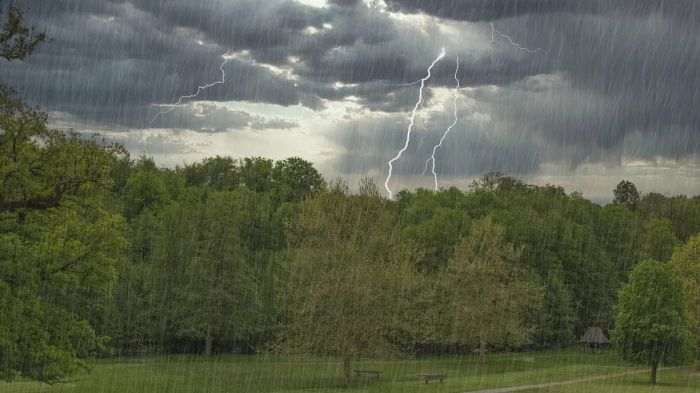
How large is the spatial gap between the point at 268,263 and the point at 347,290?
2931 centimetres

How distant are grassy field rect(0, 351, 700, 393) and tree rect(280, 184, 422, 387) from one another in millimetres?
2204

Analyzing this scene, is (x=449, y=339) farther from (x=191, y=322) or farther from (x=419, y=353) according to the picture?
(x=191, y=322)

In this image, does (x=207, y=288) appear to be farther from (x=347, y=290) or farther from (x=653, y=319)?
(x=653, y=319)

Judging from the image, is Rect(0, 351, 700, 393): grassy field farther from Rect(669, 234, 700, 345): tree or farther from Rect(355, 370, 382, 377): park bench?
Rect(669, 234, 700, 345): tree

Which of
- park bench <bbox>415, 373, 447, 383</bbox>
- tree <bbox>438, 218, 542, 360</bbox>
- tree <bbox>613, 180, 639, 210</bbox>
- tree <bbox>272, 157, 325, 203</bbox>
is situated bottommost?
park bench <bbox>415, 373, 447, 383</bbox>

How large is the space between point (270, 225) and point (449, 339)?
2960cm

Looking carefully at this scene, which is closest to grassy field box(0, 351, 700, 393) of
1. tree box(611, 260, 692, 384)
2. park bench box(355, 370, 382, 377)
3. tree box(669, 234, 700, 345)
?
park bench box(355, 370, 382, 377)

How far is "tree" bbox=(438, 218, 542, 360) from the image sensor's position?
195 feet

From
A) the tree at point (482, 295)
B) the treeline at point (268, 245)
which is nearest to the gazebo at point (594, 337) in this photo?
the treeline at point (268, 245)

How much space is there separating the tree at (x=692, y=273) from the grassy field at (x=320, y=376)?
145 inches

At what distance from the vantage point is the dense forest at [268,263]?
84.9 ft

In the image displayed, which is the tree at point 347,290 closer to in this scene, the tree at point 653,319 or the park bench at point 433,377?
the park bench at point 433,377

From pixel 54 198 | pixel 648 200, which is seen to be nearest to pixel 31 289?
pixel 54 198

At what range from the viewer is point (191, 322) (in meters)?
60.4
